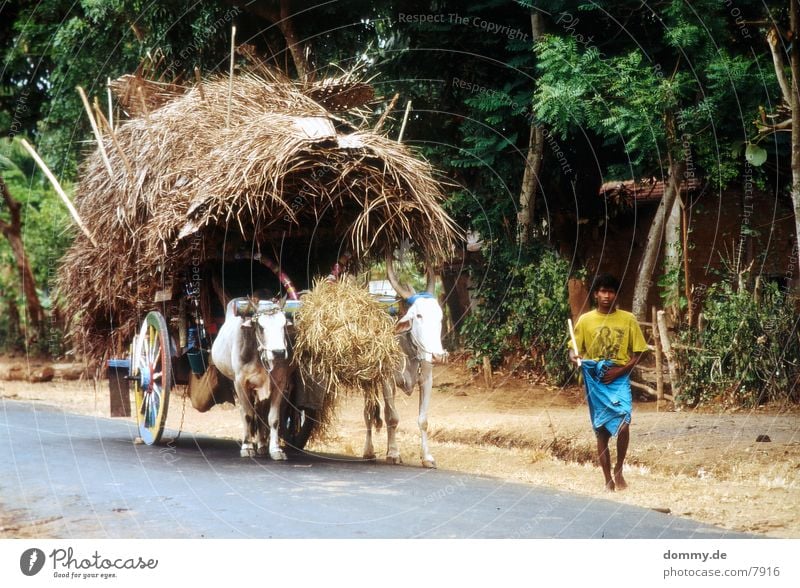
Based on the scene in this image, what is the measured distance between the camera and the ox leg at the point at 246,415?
630 centimetres

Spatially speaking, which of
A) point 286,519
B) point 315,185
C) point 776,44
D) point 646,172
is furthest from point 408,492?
point 776,44

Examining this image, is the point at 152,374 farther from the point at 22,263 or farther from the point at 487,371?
the point at 22,263


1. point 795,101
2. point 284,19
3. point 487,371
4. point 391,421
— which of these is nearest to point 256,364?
point 391,421

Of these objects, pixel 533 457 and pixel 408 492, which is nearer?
pixel 408 492

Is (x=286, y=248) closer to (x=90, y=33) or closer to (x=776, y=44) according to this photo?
(x=90, y=33)

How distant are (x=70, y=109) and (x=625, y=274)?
5.11 m

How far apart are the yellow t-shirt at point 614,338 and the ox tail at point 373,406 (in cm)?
136

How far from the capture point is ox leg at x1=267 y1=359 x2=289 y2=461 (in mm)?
6203

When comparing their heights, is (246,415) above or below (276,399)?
below

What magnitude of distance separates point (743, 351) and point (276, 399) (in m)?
3.46

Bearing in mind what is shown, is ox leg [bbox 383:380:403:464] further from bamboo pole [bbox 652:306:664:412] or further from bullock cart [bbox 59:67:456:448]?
bamboo pole [bbox 652:306:664:412]

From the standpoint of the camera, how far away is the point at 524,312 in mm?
7336

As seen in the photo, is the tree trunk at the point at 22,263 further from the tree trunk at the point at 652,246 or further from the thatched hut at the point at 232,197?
the tree trunk at the point at 652,246

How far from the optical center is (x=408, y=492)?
212 inches
